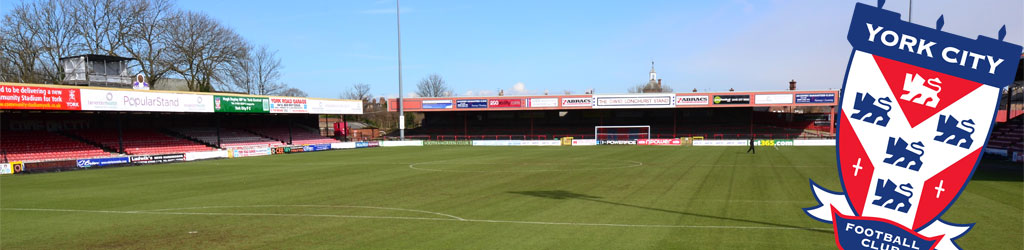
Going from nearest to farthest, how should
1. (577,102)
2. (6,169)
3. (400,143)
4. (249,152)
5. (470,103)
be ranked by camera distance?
(6,169) → (249,152) → (400,143) → (577,102) → (470,103)

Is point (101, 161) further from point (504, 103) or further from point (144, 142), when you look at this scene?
point (504, 103)

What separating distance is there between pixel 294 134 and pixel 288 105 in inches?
281

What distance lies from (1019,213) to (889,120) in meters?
11.0

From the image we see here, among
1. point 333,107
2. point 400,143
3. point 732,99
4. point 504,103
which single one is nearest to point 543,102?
point 504,103

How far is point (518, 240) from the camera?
32.9 ft

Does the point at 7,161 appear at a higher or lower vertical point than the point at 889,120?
lower

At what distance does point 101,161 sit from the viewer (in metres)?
31.3

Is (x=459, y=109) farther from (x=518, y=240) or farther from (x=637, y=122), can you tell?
(x=518, y=240)

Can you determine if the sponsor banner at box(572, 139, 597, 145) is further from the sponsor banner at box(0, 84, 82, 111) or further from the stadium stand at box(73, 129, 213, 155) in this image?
the sponsor banner at box(0, 84, 82, 111)

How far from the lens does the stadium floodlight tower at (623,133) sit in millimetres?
53938

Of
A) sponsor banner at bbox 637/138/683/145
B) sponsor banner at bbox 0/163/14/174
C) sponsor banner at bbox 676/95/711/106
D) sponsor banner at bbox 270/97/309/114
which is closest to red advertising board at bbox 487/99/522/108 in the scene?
sponsor banner at bbox 637/138/683/145

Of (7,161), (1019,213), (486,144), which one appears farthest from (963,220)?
(486,144)

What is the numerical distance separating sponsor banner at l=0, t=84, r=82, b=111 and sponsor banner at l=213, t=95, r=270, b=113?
30.4ft

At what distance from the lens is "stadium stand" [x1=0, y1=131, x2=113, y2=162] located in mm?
31266
